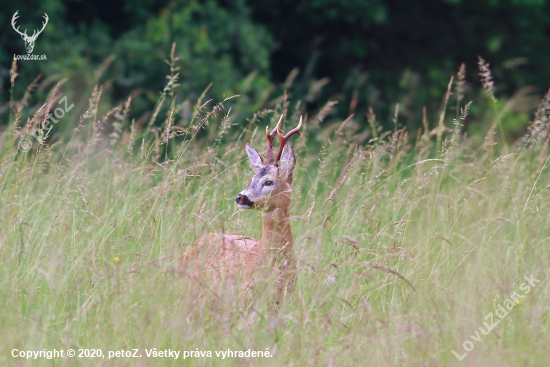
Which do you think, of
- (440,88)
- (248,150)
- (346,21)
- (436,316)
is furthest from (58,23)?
(436,316)

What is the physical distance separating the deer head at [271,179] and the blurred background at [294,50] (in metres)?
4.14

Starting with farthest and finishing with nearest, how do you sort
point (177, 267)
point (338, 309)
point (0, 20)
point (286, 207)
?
point (0, 20), point (286, 207), point (338, 309), point (177, 267)

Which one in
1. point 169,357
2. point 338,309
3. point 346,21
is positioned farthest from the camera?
point 346,21

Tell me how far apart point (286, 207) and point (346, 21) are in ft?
23.9

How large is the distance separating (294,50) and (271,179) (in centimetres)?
720

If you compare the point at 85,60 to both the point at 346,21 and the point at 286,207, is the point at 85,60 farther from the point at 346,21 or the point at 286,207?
the point at 286,207

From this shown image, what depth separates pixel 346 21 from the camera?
10516mm

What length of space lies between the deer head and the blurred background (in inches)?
163

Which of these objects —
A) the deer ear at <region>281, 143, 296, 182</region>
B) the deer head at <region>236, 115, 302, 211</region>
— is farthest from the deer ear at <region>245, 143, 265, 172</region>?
the deer ear at <region>281, 143, 296, 182</region>

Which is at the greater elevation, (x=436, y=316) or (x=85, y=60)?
(x=85, y=60)

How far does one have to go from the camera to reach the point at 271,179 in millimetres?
3707

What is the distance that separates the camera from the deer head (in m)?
3.61

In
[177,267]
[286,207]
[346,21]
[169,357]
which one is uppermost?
[346,21]

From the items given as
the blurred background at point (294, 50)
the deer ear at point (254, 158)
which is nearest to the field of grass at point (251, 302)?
the deer ear at point (254, 158)
